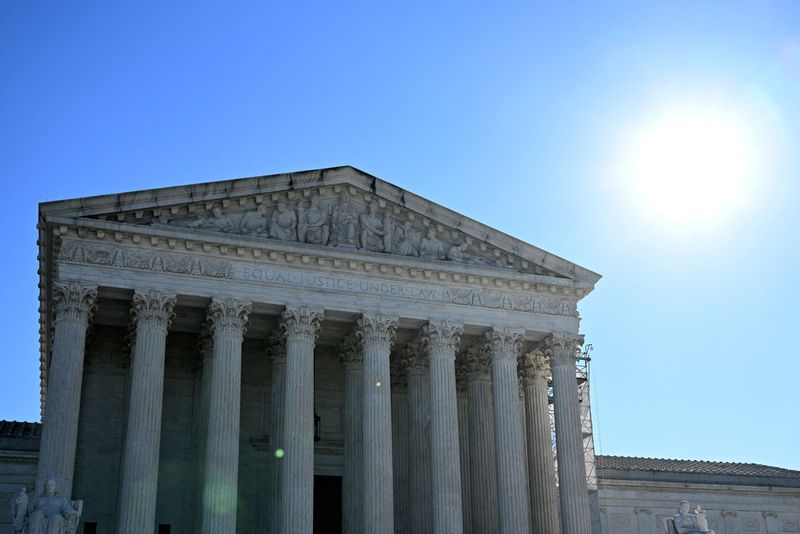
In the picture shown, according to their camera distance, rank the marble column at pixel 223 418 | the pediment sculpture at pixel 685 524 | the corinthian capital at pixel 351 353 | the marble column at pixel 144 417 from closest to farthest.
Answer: the pediment sculpture at pixel 685 524
the marble column at pixel 144 417
the marble column at pixel 223 418
the corinthian capital at pixel 351 353

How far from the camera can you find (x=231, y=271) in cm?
3406

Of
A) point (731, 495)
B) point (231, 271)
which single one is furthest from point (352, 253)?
point (731, 495)

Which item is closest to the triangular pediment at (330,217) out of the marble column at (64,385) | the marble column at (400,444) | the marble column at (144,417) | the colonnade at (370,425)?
the colonnade at (370,425)

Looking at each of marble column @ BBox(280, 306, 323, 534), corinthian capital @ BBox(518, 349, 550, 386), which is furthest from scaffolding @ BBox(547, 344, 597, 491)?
marble column @ BBox(280, 306, 323, 534)

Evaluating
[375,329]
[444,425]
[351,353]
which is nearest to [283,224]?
[375,329]

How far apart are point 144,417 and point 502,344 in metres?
13.5

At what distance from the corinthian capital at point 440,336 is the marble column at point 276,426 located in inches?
209

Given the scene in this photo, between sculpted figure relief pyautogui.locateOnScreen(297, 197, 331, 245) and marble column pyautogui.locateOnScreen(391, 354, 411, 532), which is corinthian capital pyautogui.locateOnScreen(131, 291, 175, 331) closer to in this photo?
sculpted figure relief pyautogui.locateOnScreen(297, 197, 331, 245)

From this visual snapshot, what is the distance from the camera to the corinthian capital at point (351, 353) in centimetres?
3659

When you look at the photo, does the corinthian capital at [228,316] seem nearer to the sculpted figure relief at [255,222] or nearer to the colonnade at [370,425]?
the colonnade at [370,425]

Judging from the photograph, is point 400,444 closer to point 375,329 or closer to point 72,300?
point 375,329

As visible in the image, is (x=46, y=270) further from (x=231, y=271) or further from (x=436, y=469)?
(x=436, y=469)

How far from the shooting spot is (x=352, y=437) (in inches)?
1414

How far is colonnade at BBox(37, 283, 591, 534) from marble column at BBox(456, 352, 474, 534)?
0.18ft
